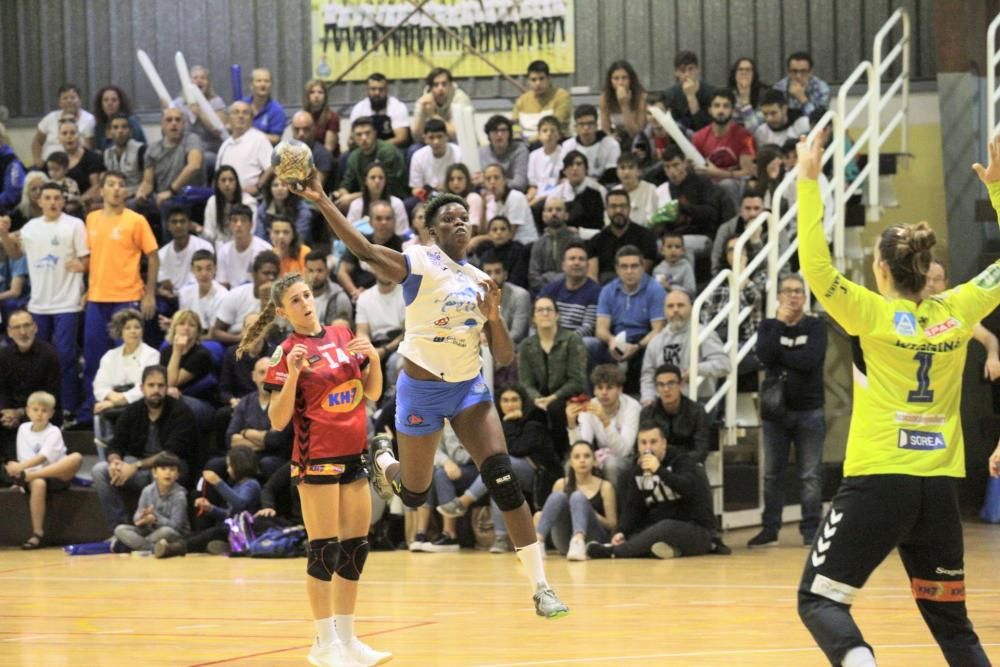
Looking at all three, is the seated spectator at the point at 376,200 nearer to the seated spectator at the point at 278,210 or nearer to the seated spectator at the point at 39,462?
the seated spectator at the point at 278,210

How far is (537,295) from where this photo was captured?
46.8ft

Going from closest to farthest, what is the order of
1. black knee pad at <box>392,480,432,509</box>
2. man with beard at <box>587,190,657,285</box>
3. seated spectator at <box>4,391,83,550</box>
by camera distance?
black knee pad at <box>392,480,432,509</box> → man with beard at <box>587,190,657,285</box> → seated spectator at <box>4,391,83,550</box>

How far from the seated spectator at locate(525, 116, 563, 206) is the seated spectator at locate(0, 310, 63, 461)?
4939 mm

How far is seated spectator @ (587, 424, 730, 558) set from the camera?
11.9 metres

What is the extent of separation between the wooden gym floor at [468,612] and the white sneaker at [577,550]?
10 cm

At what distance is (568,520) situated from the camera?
12.3m

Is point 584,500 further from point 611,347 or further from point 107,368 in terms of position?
point 107,368

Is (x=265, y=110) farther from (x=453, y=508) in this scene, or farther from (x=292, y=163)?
(x=292, y=163)

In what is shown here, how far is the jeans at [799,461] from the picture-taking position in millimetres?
12453

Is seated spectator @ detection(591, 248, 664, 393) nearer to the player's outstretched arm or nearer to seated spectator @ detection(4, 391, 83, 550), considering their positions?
seated spectator @ detection(4, 391, 83, 550)

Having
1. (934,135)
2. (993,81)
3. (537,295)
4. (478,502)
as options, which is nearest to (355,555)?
(478,502)

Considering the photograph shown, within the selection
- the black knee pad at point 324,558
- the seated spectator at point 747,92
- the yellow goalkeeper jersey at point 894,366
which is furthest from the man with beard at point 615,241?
the yellow goalkeeper jersey at point 894,366

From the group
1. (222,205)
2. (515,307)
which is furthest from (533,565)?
(222,205)

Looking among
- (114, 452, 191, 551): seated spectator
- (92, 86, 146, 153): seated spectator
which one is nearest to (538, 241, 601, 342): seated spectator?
(114, 452, 191, 551): seated spectator
